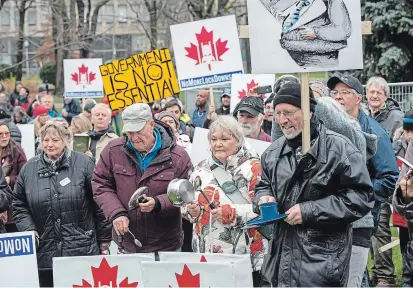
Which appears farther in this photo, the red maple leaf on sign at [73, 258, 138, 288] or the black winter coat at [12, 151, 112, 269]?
the black winter coat at [12, 151, 112, 269]

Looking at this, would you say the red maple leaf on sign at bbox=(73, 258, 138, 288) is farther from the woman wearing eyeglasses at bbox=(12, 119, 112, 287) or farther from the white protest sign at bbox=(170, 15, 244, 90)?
the white protest sign at bbox=(170, 15, 244, 90)

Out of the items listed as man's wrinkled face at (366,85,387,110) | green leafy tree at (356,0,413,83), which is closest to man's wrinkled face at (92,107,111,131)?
man's wrinkled face at (366,85,387,110)

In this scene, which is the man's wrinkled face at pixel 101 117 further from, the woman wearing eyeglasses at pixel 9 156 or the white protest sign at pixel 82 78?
the white protest sign at pixel 82 78

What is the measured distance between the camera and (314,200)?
5859mm

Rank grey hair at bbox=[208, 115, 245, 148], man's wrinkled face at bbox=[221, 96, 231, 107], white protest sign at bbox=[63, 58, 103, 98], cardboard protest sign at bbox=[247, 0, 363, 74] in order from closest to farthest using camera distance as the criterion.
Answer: cardboard protest sign at bbox=[247, 0, 363, 74], grey hair at bbox=[208, 115, 245, 148], man's wrinkled face at bbox=[221, 96, 231, 107], white protest sign at bbox=[63, 58, 103, 98]

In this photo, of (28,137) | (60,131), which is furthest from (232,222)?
(28,137)

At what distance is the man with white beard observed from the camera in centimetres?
894

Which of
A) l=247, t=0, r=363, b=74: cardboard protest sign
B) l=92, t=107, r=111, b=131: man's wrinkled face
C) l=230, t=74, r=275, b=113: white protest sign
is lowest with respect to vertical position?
l=92, t=107, r=111, b=131: man's wrinkled face

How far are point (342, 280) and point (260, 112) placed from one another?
10.9ft

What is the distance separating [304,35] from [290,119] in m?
0.66

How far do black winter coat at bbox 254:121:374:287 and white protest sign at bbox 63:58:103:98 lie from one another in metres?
15.2

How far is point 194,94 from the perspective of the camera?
25.2 meters

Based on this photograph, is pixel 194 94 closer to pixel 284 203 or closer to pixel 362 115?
→ pixel 362 115

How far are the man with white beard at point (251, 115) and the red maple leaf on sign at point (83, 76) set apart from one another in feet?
40.7
